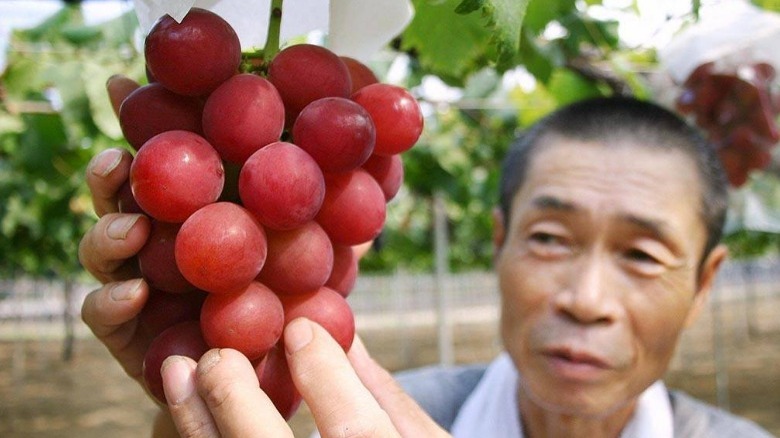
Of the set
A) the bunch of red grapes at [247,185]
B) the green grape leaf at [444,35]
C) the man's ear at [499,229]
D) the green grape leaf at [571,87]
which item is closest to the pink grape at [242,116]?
the bunch of red grapes at [247,185]

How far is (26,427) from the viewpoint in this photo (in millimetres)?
7949

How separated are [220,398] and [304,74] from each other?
30cm

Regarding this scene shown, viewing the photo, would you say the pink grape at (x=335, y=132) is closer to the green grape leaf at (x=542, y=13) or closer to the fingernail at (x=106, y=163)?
the fingernail at (x=106, y=163)

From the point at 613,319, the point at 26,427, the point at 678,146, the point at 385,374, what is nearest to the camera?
the point at 385,374

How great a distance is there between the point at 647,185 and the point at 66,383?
12.2 metres

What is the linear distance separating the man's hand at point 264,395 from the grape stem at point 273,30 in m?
0.27

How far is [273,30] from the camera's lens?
2.22ft

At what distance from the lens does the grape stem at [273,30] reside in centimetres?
66

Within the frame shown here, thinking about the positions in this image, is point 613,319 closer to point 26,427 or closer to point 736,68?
point 736,68

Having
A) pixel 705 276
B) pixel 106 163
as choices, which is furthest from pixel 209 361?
pixel 705 276

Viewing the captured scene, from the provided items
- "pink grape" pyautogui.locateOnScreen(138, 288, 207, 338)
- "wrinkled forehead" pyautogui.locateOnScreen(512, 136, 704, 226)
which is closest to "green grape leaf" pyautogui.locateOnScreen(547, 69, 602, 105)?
"wrinkled forehead" pyautogui.locateOnScreen(512, 136, 704, 226)

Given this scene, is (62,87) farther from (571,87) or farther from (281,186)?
(281,186)

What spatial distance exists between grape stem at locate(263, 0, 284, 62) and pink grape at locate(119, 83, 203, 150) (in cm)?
8

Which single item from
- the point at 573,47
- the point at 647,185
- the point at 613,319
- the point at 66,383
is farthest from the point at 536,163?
the point at 66,383
